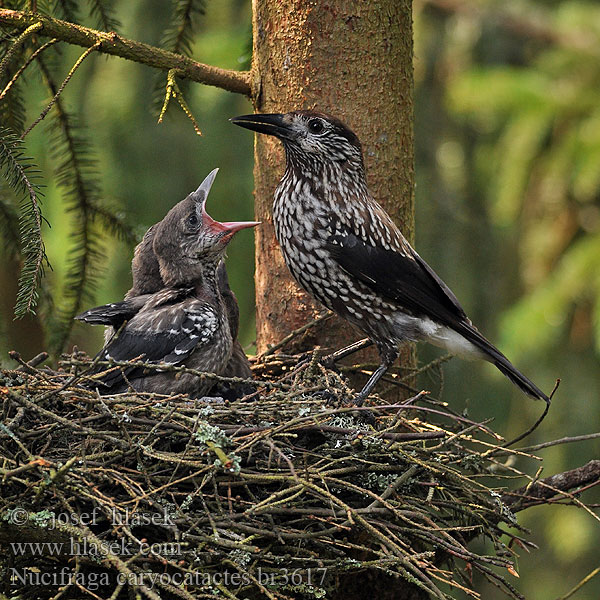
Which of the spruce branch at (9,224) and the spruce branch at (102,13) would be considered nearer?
the spruce branch at (102,13)

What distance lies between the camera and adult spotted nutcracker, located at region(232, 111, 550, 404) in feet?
12.8

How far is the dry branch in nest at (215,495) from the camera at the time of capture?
106 inches

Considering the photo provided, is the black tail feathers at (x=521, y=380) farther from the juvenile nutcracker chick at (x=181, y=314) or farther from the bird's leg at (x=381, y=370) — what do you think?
the juvenile nutcracker chick at (x=181, y=314)

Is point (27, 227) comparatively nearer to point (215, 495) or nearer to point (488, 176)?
point (215, 495)

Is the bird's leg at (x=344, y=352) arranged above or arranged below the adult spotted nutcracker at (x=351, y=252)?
below

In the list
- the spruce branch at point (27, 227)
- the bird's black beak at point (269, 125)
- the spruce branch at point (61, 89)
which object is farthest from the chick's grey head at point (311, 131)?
the spruce branch at point (27, 227)

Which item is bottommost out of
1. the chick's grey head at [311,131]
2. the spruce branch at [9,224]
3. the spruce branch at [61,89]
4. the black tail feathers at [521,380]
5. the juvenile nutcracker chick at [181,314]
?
the black tail feathers at [521,380]

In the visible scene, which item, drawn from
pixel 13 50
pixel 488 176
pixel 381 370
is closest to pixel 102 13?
pixel 13 50

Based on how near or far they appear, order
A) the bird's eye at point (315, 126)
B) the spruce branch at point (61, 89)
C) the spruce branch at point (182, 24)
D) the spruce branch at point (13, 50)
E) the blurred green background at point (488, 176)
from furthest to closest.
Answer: the blurred green background at point (488, 176) < the spruce branch at point (182, 24) < the bird's eye at point (315, 126) < the spruce branch at point (13, 50) < the spruce branch at point (61, 89)

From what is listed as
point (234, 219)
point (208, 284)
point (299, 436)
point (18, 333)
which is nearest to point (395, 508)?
point (299, 436)

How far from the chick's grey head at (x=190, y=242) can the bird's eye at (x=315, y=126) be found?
520mm

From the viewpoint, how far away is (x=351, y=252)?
391 centimetres
